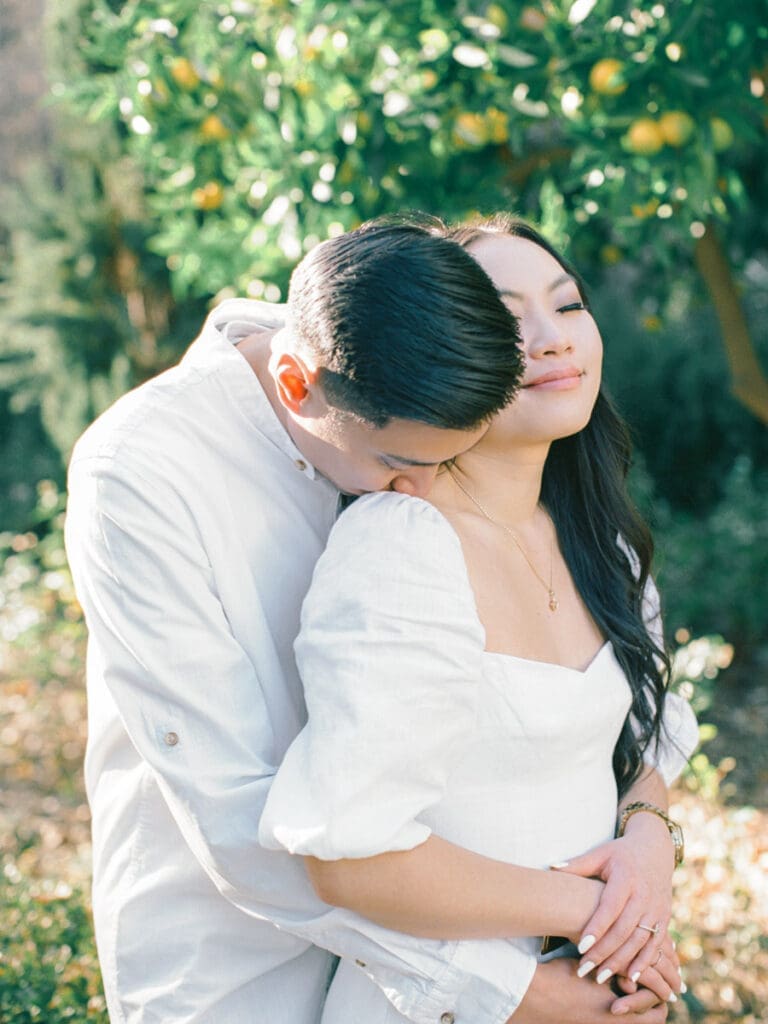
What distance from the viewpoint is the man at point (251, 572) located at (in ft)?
4.83

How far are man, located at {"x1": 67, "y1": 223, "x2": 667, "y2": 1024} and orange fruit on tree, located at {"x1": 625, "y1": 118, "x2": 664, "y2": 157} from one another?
1422mm

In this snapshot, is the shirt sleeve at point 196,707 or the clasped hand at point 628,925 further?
the clasped hand at point 628,925

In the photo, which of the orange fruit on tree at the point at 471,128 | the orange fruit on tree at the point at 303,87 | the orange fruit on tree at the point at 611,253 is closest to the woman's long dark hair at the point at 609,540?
the orange fruit on tree at the point at 471,128

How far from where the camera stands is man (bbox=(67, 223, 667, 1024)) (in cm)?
147

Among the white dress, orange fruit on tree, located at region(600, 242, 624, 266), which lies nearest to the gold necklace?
the white dress

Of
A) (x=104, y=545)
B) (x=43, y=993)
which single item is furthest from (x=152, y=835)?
(x=43, y=993)

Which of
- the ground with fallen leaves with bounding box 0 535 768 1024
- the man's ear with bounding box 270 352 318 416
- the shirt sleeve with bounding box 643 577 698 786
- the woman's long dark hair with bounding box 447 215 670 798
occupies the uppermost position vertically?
the man's ear with bounding box 270 352 318 416

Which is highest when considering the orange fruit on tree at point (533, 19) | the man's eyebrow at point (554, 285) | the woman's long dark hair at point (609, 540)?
the orange fruit on tree at point (533, 19)

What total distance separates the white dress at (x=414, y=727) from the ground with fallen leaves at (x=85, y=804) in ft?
3.54

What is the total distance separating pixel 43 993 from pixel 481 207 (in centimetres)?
228

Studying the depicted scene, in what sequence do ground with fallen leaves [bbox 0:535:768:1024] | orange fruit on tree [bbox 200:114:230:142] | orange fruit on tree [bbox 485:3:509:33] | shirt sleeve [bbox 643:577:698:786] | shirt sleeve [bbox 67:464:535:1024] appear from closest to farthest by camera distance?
1. shirt sleeve [bbox 67:464:535:1024]
2. shirt sleeve [bbox 643:577:698:786]
3. orange fruit on tree [bbox 485:3:509:33]
4. ground with fallen leaves [bbox 0:535:768:1024]
5. orange fruit on tree [bbox 200:114:230:142]

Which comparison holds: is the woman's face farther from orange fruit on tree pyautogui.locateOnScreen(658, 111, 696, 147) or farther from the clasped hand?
orange fruit on tree pyautogui.locateOnScreen(658, 111, 696, 147)

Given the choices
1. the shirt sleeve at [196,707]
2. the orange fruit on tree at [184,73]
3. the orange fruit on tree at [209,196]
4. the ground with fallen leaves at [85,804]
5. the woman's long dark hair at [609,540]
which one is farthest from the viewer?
the orange fruit on tree at [209,196]

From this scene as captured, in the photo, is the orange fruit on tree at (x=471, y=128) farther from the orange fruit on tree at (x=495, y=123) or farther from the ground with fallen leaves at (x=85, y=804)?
the ground with fallen leaves at (x=85, y=804)
